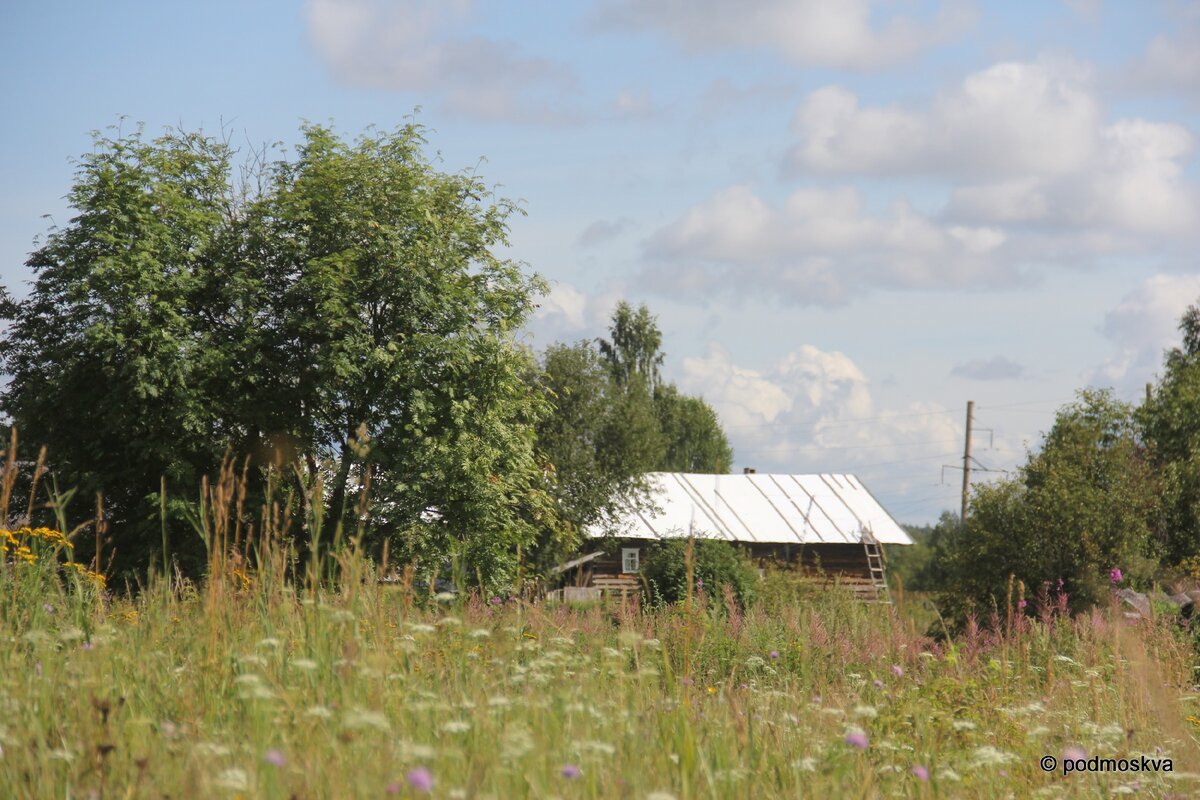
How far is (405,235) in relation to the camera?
75.7ft

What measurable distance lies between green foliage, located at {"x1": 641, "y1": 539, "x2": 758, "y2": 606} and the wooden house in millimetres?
20289

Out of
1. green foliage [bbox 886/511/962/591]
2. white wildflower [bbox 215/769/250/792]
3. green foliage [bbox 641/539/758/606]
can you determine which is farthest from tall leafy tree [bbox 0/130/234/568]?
green foliage [bbox 886/511/962/591]

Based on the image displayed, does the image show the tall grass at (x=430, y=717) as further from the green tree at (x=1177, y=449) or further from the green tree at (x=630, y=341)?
the green tree at (x=630, y=341)

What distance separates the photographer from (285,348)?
22797 mm

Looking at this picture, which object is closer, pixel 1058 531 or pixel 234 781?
pixel 234 781

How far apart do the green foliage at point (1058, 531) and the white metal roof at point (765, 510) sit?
17.9 m

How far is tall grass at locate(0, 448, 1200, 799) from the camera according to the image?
3.00 m

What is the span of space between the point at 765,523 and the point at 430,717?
42168 mm

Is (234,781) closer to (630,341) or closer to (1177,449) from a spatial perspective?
(1177,449)

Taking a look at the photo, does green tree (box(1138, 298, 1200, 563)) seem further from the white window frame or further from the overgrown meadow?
the overgrown meadow

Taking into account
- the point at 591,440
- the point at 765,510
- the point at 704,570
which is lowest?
the point at 704,570

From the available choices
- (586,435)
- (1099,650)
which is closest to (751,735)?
(1099,650)

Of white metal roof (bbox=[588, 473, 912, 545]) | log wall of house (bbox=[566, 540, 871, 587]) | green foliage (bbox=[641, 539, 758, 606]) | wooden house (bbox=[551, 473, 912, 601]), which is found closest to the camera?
green foliage (bbox=[641, 539, 758, 606])

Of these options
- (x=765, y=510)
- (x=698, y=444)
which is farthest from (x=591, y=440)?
(x=698, y=444)
